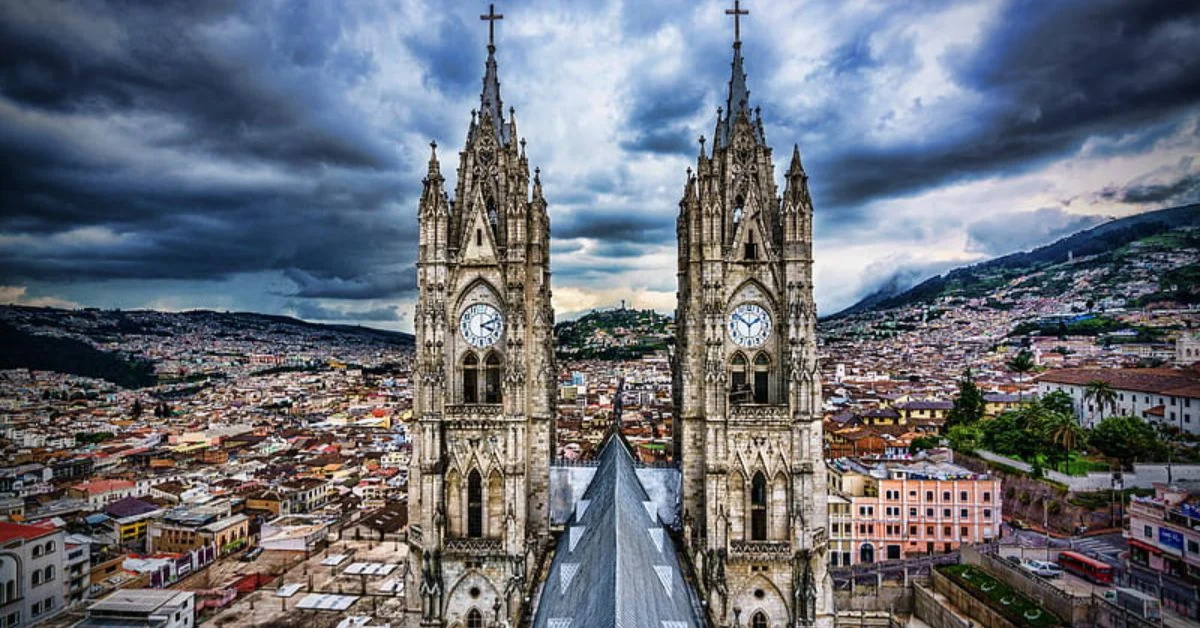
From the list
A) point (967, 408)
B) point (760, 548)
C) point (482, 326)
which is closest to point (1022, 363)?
point (967, 408)

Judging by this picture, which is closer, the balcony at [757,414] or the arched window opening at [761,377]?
the balcony at [757,414]

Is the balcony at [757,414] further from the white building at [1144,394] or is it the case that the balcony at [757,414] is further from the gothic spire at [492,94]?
the white building at [1144,394]

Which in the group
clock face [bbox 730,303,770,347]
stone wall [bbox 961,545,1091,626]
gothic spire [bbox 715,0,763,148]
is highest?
gothic spire [bbox 715,0,763,148]

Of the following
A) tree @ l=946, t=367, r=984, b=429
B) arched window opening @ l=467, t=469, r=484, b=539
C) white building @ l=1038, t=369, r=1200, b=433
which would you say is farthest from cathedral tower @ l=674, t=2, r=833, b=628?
tree @ l=946, t=367, r=984, b=429

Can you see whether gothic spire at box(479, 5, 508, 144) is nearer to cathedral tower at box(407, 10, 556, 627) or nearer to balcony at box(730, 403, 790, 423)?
cathedral tower at box(407, 10, 556, 627)

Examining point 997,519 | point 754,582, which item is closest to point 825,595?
point 754,582

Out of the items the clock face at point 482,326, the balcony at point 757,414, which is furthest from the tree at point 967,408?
the clock face at point 482,326

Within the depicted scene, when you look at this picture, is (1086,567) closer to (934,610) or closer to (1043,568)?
(1043,568)
